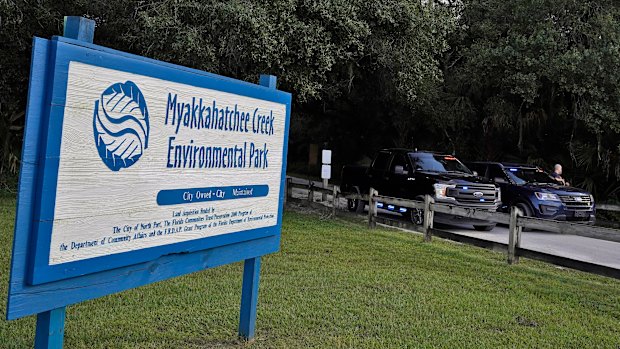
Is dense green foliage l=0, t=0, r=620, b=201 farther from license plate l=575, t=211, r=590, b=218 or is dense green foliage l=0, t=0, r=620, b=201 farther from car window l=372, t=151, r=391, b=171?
license plate l=575, t=211, r=590, b=218

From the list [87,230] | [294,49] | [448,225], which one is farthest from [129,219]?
[448,225]

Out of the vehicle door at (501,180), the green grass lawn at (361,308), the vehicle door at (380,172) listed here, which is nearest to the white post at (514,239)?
the green grass lawn at (361,308)

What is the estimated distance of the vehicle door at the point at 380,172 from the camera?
52.8 feet

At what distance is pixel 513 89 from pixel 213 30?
11.5 metres

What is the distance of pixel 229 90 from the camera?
4355 mm

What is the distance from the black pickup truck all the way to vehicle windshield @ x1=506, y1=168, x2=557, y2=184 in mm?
1541

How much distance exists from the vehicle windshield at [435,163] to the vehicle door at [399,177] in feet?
0.82

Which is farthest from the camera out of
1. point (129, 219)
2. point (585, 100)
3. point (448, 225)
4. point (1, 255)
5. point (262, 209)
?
point (585, 100)

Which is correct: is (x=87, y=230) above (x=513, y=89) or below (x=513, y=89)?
below

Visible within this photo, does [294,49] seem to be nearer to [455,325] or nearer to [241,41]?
[241,41]

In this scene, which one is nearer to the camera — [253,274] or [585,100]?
[253,274]

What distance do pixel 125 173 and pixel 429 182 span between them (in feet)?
38.2

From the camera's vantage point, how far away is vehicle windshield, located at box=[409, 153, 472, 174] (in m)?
15.1

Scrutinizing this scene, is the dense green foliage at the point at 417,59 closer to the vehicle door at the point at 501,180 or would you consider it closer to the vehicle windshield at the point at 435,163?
the vehicle windshield at the point at 435,163
